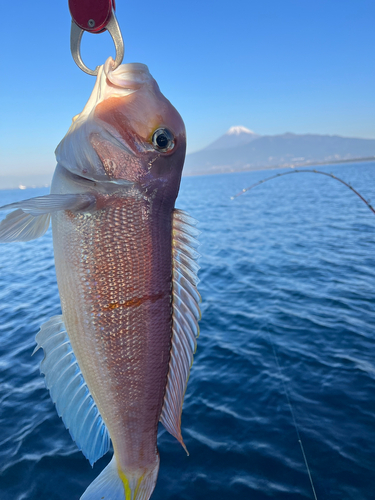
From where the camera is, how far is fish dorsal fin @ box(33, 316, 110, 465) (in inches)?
74.8

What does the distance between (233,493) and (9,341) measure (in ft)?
22.2

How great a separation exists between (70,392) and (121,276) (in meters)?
0.79

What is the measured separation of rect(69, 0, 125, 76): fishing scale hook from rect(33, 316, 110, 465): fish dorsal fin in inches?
60.7

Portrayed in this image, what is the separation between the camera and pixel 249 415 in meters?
5.82

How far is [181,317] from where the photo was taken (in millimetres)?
1903

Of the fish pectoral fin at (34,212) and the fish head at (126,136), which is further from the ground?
the fish head at (126,136)

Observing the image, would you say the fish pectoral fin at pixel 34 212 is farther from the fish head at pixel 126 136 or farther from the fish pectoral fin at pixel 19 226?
the fish head at pixel 126 136

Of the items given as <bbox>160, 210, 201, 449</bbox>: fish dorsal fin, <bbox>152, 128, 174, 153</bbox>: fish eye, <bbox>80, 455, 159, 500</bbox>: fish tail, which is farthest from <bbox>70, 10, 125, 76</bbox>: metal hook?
<bbox>80, 455, 159, 500</bbox>: fish tail

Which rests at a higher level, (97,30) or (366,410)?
(97,30)

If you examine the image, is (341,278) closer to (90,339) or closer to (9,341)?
(9,341)

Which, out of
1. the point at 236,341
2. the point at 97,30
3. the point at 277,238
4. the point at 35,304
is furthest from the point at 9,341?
the point at 277,238

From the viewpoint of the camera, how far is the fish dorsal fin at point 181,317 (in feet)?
6.20

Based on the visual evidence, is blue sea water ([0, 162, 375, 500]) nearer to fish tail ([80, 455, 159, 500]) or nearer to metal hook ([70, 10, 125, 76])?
fish tail ([80, 455, 159, 500])

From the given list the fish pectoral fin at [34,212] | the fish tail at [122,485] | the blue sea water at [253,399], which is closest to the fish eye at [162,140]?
the fish pectoral fin at [34,212]
